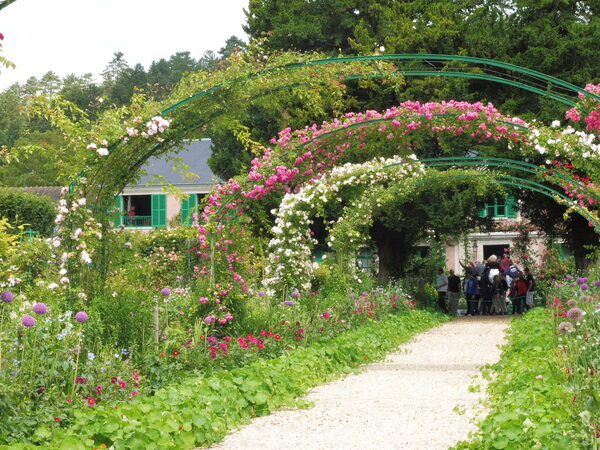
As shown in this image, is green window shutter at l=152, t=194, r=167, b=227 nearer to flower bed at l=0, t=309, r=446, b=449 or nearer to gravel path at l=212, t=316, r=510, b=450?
gravel path at l=212, t=316, r=510, b=450

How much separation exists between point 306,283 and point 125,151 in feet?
19.9

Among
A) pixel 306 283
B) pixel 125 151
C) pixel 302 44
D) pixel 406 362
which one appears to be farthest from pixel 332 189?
pixel 302 44

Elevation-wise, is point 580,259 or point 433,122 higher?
point 433,122

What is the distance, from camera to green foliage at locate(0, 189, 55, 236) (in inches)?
848

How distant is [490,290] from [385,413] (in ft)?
50.1

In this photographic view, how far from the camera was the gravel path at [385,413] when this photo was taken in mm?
5176

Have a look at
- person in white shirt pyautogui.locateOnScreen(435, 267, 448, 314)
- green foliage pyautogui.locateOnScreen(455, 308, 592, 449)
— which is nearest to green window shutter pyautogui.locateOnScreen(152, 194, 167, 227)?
person in white shirt pyautogui.locateOnScreen(435, 267, 448, 314)

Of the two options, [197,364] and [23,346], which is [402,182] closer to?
[197,364]

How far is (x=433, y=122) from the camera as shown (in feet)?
39.5

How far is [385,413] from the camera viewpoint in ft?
20.1

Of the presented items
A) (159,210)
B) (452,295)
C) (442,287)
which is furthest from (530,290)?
(159,210)

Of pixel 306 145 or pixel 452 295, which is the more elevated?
pixel 306 145

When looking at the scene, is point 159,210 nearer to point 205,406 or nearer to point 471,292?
point 471,292

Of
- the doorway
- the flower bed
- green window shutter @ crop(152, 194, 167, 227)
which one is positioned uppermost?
green window shutter @ crop(152, 194, 167, 227)
